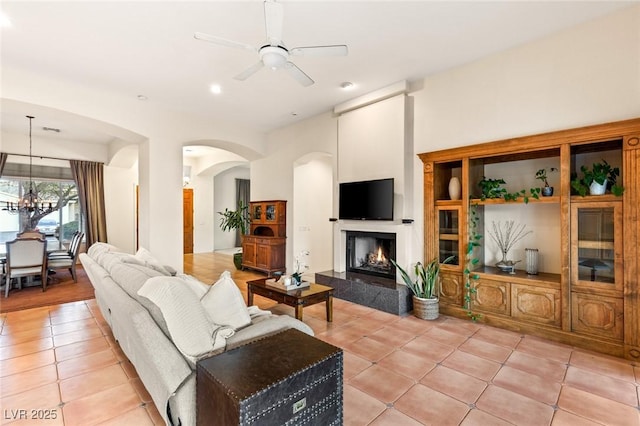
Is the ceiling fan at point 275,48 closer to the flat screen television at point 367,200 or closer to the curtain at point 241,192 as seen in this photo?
the flat screen television at point 367,200

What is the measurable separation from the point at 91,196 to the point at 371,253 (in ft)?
24.3

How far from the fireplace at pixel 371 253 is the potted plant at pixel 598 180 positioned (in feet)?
7.53

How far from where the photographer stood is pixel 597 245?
3.15 m

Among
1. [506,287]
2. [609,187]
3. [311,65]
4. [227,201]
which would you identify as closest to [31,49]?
[311,65]

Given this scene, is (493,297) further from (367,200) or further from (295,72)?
(295,72)

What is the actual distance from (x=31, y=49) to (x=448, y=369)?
18.9 feet

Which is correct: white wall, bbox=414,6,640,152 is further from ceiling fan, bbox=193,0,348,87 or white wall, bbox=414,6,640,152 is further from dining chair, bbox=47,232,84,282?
dining chair, bbox=47,232,84,282

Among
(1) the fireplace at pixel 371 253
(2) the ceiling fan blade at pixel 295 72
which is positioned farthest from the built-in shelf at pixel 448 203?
(2) the ceiling fan blade at pixel 295 72

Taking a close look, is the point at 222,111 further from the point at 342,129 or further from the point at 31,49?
the point at 31,49

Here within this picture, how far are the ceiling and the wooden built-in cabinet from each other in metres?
1.21

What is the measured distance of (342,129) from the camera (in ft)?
17.9

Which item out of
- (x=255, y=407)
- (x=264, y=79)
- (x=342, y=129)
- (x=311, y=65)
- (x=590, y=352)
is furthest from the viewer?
(x=342, y=129)

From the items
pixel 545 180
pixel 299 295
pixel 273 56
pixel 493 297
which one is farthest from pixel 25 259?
pixel 545 180

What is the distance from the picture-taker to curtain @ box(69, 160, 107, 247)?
25.5 feet
